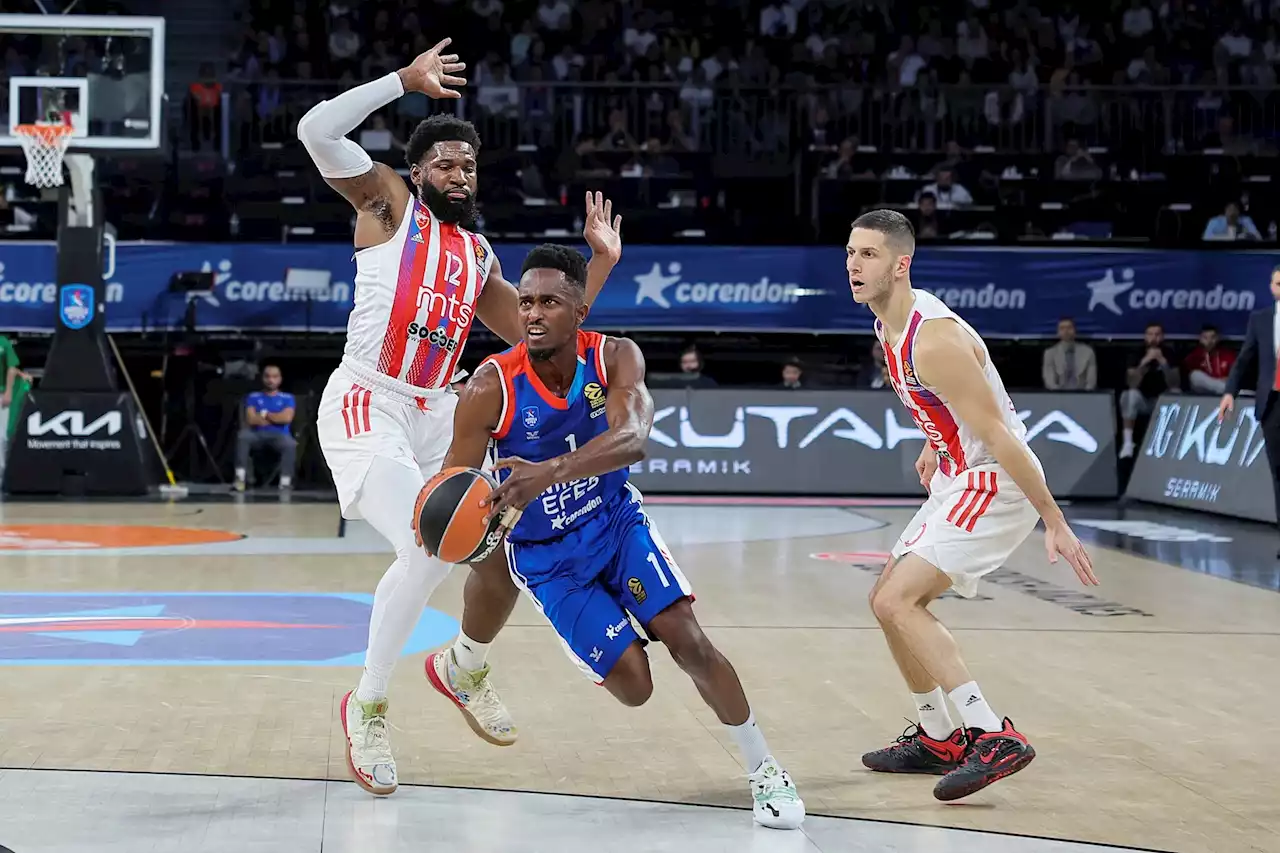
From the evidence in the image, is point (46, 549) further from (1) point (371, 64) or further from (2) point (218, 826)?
(1) point (371, 64)

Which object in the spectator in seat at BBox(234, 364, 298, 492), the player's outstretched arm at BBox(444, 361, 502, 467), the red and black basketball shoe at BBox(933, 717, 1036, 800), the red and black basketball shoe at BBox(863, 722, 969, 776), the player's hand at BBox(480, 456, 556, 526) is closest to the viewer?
the player's hand at BBox(480, 456, 556, 526)

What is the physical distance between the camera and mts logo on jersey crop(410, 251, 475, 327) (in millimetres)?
5242

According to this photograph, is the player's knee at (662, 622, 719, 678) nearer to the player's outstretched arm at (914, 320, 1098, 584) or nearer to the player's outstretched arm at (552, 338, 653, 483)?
the player's outstretched arm at (552, 338, 653, 483)

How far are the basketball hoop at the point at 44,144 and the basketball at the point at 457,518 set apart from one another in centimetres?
1280

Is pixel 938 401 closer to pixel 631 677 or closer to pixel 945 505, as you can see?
pixel 945 505

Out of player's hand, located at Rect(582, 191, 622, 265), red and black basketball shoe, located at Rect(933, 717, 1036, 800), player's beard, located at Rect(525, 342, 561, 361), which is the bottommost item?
red and black basketball shoe, located at Rect(933, 717, 1036, 800)

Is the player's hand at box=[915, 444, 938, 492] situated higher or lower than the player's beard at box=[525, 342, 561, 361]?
lower

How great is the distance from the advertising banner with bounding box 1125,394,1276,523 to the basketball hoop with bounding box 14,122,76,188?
11.9 m

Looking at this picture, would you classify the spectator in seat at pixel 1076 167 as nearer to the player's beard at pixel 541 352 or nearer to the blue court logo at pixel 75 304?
the blue court logo at pixel 75 304

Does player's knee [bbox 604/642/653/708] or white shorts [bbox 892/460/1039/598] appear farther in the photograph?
white shorts [bbox 892/460/1039/598]

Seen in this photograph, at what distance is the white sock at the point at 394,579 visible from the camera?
15.7 ft

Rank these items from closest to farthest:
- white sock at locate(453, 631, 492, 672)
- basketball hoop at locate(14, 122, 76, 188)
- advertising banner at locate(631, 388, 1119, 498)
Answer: white sock at locate(453, 631, 492, 672)
basketball hoop at locate(14, 122, 76, 188)
advertising banner at locate(631, 388, 1119, 498)

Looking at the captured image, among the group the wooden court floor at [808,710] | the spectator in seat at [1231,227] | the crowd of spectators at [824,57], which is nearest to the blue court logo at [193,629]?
the wooden court floor at [808,710]

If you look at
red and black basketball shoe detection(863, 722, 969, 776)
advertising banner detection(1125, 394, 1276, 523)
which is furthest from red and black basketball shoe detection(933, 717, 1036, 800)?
advertising banner detection(1125, 394, 1276, 523)
